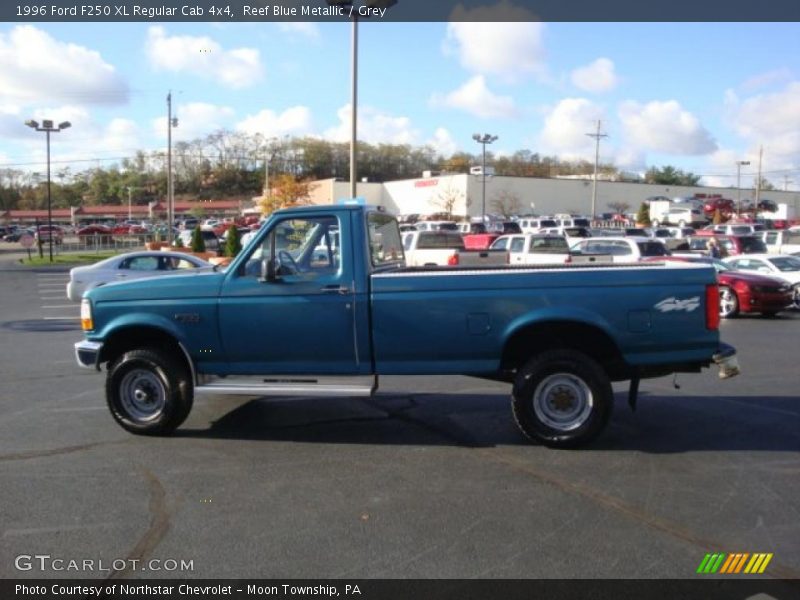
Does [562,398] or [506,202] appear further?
[506,202]

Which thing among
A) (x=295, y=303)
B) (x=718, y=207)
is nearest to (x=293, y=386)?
(x=295, y=303)

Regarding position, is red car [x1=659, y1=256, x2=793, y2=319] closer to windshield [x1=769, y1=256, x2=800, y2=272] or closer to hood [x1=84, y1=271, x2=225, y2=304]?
windshield [x1=769, y1=256, x2=800, y2=272]

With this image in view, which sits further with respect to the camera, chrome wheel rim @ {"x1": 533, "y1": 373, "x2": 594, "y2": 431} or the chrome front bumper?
the chrome front bumper

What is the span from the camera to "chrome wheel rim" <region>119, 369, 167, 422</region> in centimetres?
720

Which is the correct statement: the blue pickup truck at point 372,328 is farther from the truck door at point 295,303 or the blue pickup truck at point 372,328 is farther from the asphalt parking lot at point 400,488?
the asphalt parking lot at point 400,488

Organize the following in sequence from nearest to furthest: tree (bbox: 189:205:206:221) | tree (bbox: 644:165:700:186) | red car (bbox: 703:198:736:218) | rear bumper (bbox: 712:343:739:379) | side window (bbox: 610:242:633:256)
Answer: rear bumper (bbox: 712:343:739:379)
side window (bbox: 610:242:633:256)
red car (bbox: 703:198:736:218)
tree (bbox: 189:205:206:221)
tree (bbox: 644:165:700:186)

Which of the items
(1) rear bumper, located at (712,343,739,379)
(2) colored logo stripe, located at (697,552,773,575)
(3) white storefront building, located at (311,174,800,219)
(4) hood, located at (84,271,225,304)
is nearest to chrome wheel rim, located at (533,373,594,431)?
(1) rear bumper, located at (712,343,739,379)

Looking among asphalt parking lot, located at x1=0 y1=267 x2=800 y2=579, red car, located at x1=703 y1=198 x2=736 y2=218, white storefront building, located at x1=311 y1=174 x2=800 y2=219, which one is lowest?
asphalt parking lot, located at x1=0 y1=267 x2=800 y2=579

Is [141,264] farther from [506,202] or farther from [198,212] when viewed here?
[198,212]

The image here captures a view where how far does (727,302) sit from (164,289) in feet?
47.7

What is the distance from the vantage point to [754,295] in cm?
1748

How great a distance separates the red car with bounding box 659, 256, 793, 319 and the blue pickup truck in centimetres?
1186

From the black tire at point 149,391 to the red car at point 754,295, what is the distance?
1416cm
